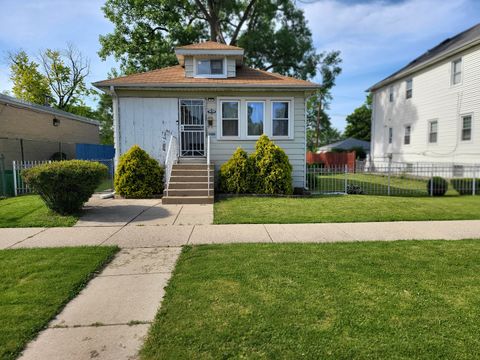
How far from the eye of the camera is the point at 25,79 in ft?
89.8

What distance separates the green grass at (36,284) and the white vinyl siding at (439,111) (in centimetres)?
1778

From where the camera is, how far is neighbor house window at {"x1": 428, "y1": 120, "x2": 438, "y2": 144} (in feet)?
58.5

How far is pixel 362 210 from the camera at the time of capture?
319 inches

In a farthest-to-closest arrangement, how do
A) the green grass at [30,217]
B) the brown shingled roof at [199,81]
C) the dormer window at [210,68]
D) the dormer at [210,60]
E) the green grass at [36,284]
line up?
the dormer window at [210,68] → the dormer at [210,60] → the brown shingled roof at [199,81] → the green grass at [30,217] → the green grass at [36,284]

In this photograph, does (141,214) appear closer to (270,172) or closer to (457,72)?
(270,172)

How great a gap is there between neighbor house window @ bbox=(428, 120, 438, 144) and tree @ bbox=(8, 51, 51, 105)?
30.9m

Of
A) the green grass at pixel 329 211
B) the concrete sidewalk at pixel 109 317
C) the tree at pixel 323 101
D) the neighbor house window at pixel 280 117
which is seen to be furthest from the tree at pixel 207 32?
the concrete sidewalk at pixel 109 317

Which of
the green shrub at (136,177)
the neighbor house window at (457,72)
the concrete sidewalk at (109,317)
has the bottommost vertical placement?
the concrete sidewalk at (109,317)

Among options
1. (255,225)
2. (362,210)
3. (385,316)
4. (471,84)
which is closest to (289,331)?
(385,316)

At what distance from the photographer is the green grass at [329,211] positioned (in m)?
7.20

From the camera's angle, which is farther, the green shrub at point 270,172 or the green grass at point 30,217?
the green shrub at point 270,172

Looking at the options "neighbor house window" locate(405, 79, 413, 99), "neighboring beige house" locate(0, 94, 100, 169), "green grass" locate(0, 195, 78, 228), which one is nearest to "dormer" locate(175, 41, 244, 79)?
Result: "green grass" locate(0, 195, 78, 228)

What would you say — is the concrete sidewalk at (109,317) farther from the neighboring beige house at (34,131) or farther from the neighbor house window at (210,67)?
the neighboring beige house at (34,131)

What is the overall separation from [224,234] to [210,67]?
28.4 ft
